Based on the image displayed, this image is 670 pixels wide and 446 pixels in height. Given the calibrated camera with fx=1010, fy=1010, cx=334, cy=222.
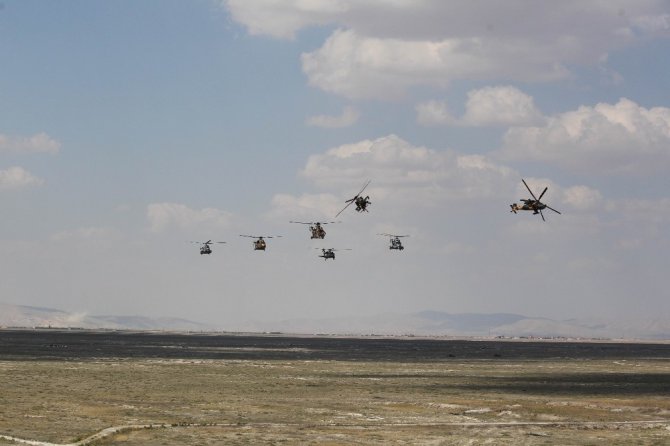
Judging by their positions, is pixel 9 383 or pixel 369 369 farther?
pixel 369 369

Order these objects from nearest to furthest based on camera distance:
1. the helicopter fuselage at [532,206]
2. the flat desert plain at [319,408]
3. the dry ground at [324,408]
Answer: the flat desert plain at [319,408], the dry ground at [324,408], the helicopter fuselage at [532,206]

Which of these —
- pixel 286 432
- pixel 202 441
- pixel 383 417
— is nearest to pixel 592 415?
pixel 383 417

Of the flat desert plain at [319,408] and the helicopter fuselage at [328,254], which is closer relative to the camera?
the flat desert plain at [319,408]

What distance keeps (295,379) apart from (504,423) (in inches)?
1225

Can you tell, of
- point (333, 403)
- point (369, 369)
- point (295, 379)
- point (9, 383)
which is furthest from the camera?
point (369, 369)


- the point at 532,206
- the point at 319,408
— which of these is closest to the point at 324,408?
the point at 319,408

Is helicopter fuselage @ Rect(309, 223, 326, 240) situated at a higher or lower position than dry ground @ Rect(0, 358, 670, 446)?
higher

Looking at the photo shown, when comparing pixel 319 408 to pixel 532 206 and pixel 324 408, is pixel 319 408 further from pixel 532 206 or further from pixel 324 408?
pixel 532 206

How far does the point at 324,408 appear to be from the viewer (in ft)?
163

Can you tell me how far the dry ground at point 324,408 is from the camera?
126 feet

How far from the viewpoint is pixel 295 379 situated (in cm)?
7325

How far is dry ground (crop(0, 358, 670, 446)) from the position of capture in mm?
38438

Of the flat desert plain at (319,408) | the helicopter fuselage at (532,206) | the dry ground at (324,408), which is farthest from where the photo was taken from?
the helicopter fuselage at (532,206)

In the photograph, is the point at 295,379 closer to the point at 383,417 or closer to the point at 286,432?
the point at 383,417
